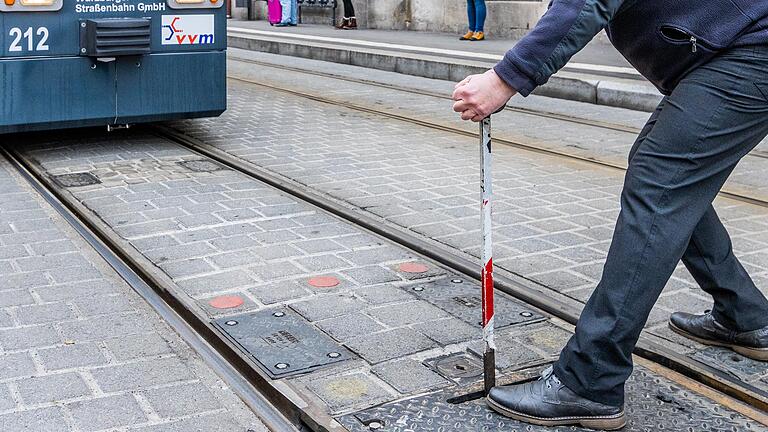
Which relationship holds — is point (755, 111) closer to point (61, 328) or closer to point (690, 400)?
point (690, 400)

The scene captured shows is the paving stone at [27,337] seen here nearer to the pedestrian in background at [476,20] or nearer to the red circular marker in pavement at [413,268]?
the red circular marker in pavement at [413,268]

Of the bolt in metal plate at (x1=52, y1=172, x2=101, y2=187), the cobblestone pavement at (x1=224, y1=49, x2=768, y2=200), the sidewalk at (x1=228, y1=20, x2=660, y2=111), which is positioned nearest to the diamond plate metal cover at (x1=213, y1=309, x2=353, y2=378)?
the bolt in metal plate at (x1=52, y1=172, x2=101, y2=187)

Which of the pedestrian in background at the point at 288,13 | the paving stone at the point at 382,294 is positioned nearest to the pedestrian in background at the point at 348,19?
the pedestrian in background at the point at 288,13

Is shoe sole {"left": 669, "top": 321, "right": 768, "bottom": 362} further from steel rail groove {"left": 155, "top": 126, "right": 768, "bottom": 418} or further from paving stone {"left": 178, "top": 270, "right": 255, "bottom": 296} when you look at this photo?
paving stone {"left": 178, "top": 270, "right": 255, "bottom": 296}

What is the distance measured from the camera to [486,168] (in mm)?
3189

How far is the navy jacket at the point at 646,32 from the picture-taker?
2861 millimetres

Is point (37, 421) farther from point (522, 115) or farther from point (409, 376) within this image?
point (522, 115)

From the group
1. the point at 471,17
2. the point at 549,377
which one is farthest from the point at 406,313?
the point at 471,17

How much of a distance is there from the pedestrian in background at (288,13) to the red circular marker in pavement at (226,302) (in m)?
21.9

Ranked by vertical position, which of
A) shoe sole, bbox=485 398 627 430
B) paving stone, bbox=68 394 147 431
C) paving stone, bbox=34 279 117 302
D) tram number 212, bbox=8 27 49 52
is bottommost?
paving stone, bbox=68 394 147 431

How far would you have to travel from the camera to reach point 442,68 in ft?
47.0

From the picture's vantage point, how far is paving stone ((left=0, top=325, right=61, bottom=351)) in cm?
382

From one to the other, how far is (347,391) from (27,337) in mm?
1339

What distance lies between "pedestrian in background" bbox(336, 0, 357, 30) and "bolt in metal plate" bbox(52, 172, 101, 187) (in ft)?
57.0
